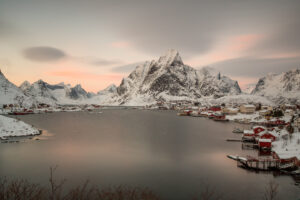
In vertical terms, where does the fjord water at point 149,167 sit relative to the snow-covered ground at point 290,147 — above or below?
below

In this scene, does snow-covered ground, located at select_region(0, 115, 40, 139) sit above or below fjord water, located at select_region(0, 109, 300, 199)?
above

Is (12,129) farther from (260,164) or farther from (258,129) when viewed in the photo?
(258,129)

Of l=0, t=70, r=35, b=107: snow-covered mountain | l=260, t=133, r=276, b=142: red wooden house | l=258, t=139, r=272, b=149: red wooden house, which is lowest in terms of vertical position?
l=258, t=139, r=272, b=149: red wooden house

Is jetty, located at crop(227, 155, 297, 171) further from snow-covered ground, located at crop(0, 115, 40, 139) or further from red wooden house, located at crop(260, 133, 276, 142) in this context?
snow-covered ground, located at crop(0, 115, 40, 139)

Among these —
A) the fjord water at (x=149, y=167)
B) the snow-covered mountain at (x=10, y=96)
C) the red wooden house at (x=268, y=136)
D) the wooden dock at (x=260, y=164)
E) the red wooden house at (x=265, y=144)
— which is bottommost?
the fjord water at (x=149, y=167)

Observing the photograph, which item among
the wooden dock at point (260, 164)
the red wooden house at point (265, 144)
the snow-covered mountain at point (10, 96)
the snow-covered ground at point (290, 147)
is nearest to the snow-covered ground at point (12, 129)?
the wooden dock at point (260, 164)

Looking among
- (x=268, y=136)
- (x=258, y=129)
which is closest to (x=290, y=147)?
(x=268, y=136)

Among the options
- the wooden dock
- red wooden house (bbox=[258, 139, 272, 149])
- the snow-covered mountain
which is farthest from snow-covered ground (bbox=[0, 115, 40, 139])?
the snow-covered mountain

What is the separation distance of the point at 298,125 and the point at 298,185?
22.6m

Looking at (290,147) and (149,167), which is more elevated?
(290,147)

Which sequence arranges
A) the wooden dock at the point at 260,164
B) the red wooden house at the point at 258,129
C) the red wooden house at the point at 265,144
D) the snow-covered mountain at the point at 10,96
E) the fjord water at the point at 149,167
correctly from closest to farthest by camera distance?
the fjord water at the point at 149,167
the wooden dock at the point at 260,164
the red wooden house at the point at 265,144
the red wooden house at the point at 258,129
the snow-covered mountain at the point at 10,96

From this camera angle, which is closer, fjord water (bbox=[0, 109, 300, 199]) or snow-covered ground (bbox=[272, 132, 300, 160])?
fjord water (bbox=[0, 109, 300, 199])

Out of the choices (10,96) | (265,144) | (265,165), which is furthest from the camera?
(10,96)

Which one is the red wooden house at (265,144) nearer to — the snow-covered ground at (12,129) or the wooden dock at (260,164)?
the wooden dock at (260,164)
